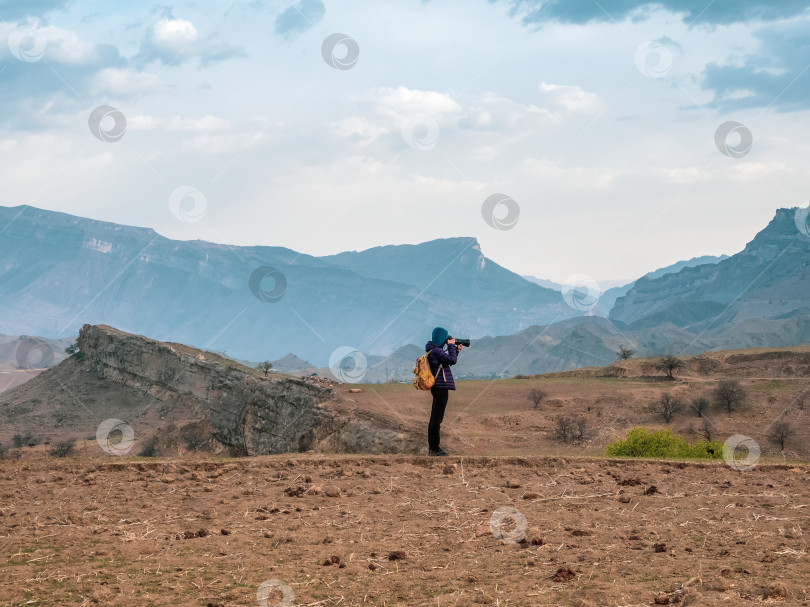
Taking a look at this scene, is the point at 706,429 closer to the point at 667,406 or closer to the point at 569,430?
the point at 667,406

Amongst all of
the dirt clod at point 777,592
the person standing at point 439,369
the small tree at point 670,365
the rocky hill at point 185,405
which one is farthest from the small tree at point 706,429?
the dirt clod at point 777,592

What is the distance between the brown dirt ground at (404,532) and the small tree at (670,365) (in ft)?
132

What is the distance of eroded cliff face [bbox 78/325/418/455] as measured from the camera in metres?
32.4

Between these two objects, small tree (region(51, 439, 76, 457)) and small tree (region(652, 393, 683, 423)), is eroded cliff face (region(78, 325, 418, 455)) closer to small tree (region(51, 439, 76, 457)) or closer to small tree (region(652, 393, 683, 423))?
small tree (region(51, 439, 76, 457))

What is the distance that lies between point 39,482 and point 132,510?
3264mm

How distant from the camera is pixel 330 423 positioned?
35281 mm

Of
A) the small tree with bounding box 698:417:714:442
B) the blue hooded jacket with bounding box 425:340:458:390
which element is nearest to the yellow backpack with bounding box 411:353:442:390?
the blue hooded jacket with bounding box 425:340:458:390

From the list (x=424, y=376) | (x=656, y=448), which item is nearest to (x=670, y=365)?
(x=656, y=448)

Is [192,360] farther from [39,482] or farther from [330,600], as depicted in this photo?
[330,600]

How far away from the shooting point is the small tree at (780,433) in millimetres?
38319

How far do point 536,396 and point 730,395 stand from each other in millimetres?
10574

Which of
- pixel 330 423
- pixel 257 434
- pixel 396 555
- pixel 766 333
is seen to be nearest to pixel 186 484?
pixel 396 555

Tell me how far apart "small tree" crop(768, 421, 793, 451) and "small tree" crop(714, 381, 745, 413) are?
3.82 meters

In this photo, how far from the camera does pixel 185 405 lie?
194ft
